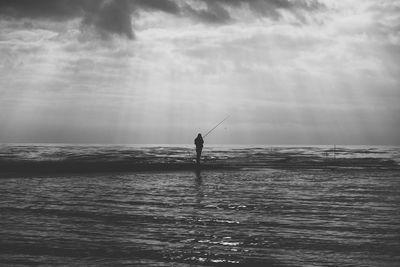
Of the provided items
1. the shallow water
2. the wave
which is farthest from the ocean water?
the wave

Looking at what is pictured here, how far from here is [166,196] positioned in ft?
50.9

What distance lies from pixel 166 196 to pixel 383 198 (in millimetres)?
8044

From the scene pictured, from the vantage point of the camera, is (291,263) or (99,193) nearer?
(291,263)

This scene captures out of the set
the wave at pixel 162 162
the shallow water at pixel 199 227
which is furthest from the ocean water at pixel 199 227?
the wave at pixel 162 162

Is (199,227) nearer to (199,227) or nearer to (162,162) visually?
(199,227)

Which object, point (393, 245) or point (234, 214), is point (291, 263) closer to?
point (393, 245)

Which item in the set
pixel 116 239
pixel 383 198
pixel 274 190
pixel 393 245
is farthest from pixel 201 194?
pixel 393 245

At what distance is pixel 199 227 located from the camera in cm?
970

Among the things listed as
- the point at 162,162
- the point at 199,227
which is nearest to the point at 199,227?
the point at 199,227

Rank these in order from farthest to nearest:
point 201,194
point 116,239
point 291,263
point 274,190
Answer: point 274,190, point 201,194, point 116,239, point 291,263

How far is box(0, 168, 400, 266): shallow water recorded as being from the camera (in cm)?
708

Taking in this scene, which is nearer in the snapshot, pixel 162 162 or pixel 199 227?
pixel 199 227

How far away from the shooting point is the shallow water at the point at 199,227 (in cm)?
708

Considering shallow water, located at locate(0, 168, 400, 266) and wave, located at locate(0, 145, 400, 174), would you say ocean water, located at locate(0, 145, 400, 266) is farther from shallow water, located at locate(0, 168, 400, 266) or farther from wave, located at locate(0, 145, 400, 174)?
wave, located at locate(0, 145, 400, 174)
